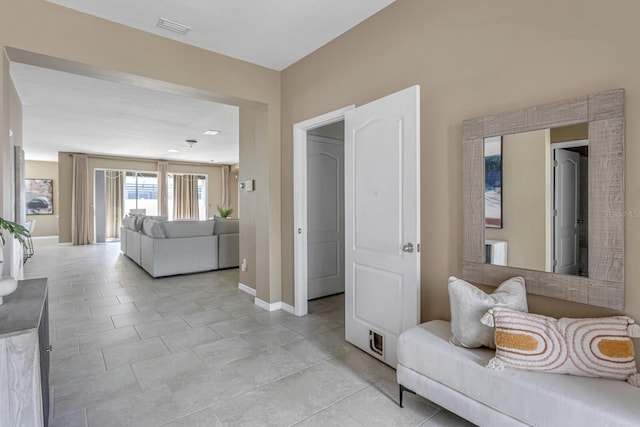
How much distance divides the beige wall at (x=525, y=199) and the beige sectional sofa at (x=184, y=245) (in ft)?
16.3

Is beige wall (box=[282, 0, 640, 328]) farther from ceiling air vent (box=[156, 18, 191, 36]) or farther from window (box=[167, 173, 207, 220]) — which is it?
window (box=[167, 173, 207, 220])

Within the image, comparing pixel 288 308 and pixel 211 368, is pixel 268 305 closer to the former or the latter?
pixel 288 308

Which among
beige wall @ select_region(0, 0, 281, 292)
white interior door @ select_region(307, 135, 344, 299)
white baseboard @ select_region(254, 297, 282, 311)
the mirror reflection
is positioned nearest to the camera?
the mirror reflection

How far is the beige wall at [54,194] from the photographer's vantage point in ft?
36.1

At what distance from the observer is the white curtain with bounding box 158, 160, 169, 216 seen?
10734mm

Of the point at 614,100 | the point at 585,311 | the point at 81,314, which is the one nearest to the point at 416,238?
the point at 585,311

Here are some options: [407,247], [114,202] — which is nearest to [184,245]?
[407,247]

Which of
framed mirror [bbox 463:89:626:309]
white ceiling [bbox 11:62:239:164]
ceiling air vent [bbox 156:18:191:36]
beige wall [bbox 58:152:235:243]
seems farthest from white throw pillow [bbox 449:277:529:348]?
beige wall [bbox 58:152:235:243]

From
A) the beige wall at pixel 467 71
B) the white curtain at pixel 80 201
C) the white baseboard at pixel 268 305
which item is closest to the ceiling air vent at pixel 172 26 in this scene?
the beige wall at pixel 467 71

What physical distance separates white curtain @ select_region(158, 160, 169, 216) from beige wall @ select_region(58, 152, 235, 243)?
207 mm

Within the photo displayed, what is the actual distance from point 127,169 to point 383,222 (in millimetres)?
10417

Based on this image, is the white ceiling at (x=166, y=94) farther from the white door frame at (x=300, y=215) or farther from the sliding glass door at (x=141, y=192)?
the sliding glass door at (x=141, y=192)

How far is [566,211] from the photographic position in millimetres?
1668

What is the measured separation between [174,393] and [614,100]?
2913 mm
